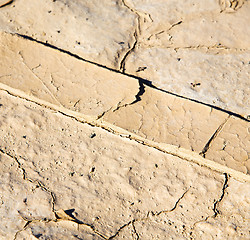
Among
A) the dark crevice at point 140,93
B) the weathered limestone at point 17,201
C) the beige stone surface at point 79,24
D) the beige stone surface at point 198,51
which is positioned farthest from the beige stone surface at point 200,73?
the weathered limestone at point 17,201

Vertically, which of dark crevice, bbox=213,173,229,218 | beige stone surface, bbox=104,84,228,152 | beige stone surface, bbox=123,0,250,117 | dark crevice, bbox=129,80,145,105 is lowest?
dark crevice, bbox=213,173,229,218

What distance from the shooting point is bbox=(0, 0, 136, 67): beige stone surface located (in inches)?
149

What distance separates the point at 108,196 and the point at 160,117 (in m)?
0.91

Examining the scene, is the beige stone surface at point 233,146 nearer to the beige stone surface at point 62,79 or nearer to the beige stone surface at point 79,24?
the beige stone surface at point 62,79

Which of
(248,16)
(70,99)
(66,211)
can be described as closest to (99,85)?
(70,99)

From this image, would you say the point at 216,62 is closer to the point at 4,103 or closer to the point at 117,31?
the point at 117,31

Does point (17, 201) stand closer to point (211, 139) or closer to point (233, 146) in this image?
point (211, 139)

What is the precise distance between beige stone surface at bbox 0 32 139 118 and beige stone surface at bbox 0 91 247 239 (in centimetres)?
19

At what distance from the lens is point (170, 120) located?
3.39 meters

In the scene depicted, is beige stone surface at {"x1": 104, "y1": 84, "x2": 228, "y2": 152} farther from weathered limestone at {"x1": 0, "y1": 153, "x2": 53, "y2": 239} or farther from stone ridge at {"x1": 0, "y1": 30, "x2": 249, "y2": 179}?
weathered limestone at {"x1": 0, "y1": 153, "x2": 53, "y2": 239}

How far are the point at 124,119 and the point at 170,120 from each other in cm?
44

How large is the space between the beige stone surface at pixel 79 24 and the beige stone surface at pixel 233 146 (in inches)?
52.1

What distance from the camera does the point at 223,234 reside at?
2.94 m

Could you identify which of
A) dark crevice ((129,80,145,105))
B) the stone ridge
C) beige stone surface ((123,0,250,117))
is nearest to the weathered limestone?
the stone ridge
